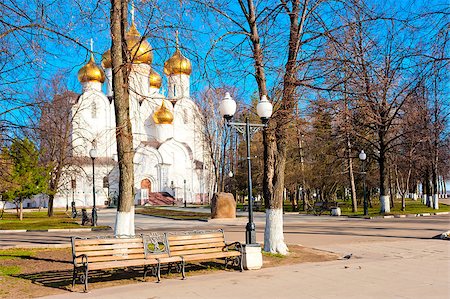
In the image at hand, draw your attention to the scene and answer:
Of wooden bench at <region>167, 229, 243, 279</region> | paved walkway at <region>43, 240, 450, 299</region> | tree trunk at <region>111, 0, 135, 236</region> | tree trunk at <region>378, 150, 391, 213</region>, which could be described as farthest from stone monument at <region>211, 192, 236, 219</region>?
wooden bench at <region>167, 229, 243, 279</region>

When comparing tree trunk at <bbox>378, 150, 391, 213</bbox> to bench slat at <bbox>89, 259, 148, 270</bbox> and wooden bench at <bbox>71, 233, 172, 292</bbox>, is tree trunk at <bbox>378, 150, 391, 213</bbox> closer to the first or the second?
wooden bench at <bbox>71, 233, 172, 292</bbox>

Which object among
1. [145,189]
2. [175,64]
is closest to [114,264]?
[175,64]

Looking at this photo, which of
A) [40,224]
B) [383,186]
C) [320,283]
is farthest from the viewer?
[383,186]

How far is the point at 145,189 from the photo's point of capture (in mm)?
59125

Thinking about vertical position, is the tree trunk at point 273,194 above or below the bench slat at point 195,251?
above

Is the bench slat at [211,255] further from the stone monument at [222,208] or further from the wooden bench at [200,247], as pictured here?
the stone monument at [222,208]

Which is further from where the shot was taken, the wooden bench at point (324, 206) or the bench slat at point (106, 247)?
the wooden bench at point (324, 206)

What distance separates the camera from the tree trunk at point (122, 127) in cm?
1059

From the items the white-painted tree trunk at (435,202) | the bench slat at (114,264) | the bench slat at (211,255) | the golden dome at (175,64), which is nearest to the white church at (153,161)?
the white-painted tree trunk at (435,202)

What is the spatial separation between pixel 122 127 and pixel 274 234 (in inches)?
175

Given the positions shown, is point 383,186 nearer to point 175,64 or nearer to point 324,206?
point 324,206

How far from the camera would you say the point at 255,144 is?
41.0m

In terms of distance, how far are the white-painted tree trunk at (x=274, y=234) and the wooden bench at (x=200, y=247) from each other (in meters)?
1.75

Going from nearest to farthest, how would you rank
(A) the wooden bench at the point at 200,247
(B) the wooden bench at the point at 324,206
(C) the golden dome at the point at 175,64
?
(A) the wooden bench at the point at 200,247 → (C) the golden dome at the point at 175,64 → (B) the wooden bench at the point at 324,206
